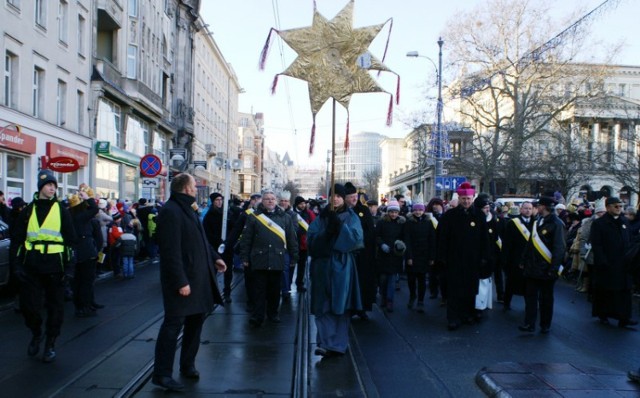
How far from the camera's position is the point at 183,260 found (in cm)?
535

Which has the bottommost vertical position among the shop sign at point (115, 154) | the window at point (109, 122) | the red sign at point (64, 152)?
the red sign at point (64, 152)

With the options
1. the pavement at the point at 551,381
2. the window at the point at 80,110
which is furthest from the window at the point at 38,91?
the pavement at the point at 551,381

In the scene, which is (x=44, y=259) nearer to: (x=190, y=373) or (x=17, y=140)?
(x=190, y=373)

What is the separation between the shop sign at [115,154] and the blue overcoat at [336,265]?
21903 mm

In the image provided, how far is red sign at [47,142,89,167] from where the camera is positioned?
2122 cm

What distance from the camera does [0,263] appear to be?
9.92m

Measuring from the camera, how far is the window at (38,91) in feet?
68.1

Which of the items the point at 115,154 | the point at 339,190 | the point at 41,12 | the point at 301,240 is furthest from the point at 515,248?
the point at 115,154

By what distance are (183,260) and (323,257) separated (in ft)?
6.31

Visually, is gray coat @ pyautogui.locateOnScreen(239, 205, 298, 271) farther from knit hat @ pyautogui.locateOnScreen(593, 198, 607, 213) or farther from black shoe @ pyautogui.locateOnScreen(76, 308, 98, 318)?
knit hat @ pyautogui.locateOnScreen(593, 198, 607, 213)

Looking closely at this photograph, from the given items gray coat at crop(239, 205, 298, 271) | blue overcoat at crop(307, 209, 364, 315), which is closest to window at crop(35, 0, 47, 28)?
gray coat at crop(239, 205, 298, 271)

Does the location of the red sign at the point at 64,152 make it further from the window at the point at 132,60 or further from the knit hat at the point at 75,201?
the knit hat at the point at 75,201

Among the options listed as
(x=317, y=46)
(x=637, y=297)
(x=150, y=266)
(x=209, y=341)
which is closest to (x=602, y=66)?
(x=637, y=297)

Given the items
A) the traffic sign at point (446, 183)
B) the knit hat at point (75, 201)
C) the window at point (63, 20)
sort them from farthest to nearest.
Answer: the traffic sign at point (446, 183), the window at point (63, 20), the knit hat at point (75, 201)
